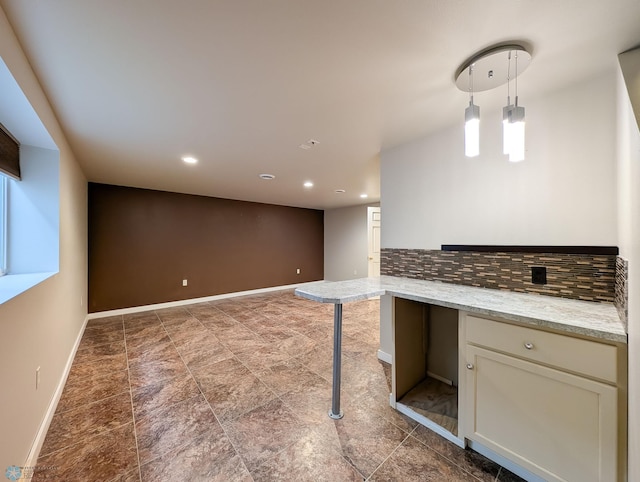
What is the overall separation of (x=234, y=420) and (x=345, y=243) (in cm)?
532

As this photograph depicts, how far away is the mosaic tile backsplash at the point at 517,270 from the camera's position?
56.8 inches

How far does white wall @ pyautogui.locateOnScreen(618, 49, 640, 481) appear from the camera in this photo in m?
0.87

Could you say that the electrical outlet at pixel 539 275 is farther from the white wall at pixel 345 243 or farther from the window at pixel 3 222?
the white wall at pixel 345 243

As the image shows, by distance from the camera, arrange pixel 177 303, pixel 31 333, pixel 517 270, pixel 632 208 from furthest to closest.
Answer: pixel 177 303 → pixel 517 270 → pixel 31 333 → pixel 632 208

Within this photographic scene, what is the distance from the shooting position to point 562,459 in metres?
1.12

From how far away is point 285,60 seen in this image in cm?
135

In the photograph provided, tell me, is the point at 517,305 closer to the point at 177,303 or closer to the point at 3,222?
the point at 3,222

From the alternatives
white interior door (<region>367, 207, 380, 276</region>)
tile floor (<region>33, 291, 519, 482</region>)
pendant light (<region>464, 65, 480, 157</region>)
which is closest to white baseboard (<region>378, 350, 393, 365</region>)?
tile floor (<region>33, 291, 519, 482</region>)

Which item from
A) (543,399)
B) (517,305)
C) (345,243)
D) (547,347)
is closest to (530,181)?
(517,305)

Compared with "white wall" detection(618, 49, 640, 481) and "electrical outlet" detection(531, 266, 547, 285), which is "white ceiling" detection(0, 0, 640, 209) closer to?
"white wall" detection(618, 49, 640, 481)

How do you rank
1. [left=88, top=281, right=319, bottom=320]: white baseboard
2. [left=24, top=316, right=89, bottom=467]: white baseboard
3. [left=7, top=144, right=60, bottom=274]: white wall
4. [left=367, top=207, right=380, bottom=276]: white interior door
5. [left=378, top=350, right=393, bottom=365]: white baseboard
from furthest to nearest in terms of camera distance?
[left=367, top=207, right=380, bottom=276]: white interior door < [left=88, top=281, right=319, bottom=320]: white baseboard < [left=378, top=350, right=393, bottom=365]: white baseboard < [left=7, top=144, right=60, bottom=274]: white wall < [left=24, top=316, right=89, bottom=467]: white baseboard

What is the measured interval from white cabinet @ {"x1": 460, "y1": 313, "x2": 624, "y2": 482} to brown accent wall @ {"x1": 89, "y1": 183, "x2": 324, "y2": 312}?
16.2 feet

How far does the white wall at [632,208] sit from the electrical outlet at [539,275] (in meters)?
0.37

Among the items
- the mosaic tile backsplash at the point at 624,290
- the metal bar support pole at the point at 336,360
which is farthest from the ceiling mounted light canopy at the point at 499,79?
the metal bar support pole at the point at 336,360
